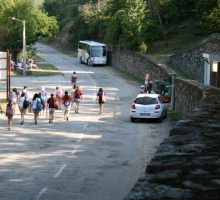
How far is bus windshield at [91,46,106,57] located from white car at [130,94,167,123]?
3819 cm

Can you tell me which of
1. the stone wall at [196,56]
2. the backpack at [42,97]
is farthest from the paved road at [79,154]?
the stone wall at [196,56]

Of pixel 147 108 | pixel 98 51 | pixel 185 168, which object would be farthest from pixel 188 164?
pixel 98 51

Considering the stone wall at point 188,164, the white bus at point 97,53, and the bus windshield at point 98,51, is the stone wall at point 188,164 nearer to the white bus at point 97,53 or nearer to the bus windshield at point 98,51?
the bus windshield at point 98,51

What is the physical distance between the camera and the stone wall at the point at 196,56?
43219mm

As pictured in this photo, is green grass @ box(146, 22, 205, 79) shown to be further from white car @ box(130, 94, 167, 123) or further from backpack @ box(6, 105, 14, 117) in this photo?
backpack @ box(6, 105, 14, 117)

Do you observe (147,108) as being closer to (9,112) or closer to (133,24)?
(9,112)

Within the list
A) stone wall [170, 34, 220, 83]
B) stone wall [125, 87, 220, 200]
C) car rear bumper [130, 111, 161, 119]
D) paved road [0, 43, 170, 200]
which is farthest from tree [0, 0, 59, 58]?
stone wall [125, 87, 220, 200]

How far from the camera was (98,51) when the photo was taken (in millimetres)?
66500

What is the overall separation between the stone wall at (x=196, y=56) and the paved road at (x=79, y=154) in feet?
32.9

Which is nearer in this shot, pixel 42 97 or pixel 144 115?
pixel 144 115

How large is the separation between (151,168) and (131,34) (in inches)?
2021

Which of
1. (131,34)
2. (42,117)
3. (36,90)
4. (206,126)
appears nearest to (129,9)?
(131,34)

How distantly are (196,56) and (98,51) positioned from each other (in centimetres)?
2231

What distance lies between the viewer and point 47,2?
11212 cm
